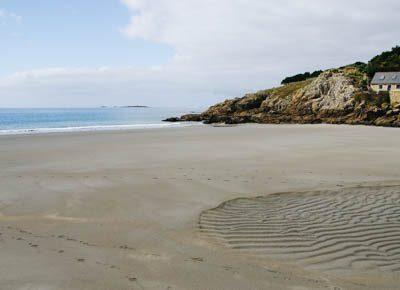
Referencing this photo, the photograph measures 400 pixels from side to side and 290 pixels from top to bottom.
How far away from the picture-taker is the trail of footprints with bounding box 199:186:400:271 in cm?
564

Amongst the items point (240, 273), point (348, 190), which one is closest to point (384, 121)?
point (348, 190)

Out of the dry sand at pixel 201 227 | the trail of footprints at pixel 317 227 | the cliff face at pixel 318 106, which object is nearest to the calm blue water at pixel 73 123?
the cliff face at pixel 318 106

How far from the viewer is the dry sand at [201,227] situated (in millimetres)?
4863

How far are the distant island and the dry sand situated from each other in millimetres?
34004

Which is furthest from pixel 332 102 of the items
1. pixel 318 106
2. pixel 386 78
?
pixel 386 78

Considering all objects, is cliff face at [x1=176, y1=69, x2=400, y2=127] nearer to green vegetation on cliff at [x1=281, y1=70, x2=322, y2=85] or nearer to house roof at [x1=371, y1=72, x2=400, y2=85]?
house roof at [x1=371, y1=72, x2=400, y2=85]

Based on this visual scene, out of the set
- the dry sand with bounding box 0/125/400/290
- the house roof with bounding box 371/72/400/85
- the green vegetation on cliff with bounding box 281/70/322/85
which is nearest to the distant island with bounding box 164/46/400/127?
the house roof with bounding box 371/72/400/85

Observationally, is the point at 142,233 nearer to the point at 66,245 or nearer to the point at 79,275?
the point at 66,245

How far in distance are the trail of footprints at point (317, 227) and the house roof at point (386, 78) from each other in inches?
2313

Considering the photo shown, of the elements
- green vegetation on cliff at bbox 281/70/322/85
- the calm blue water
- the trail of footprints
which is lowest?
the trail of footprints

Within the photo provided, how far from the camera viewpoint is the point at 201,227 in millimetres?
7078

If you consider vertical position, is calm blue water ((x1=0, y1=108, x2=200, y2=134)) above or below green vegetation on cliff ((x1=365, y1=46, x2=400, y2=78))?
below

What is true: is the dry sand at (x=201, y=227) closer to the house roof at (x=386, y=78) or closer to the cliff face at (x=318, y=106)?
the cliff face at (x=318, y=106)

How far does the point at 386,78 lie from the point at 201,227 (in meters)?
65.0
